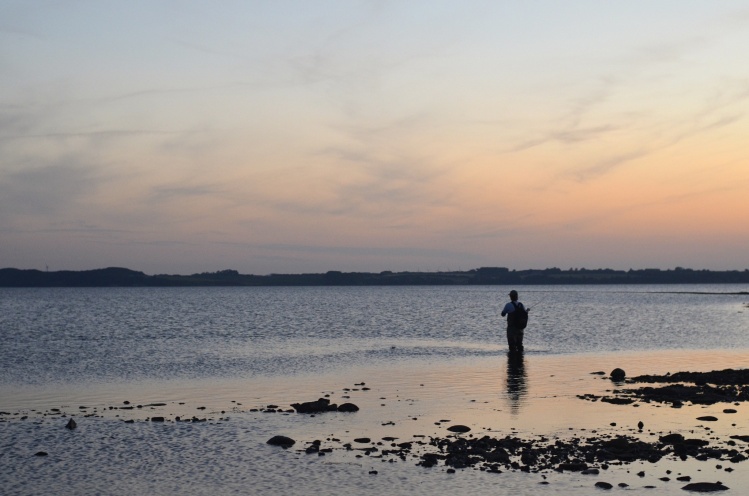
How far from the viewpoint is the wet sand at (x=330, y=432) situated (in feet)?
46.9

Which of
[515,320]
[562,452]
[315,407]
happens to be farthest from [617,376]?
[562,452]

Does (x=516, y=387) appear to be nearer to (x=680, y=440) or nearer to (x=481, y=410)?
(x=481, y=410)

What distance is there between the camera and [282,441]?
687 inches

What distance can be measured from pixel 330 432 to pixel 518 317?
795 inches

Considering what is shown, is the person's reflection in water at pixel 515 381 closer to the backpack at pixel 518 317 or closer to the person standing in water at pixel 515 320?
the person standing in water at pixel 515 320

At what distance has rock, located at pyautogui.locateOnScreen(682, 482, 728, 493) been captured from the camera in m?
13.1

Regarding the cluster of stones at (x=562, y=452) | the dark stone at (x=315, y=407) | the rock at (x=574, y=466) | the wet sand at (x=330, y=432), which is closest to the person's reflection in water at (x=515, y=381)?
the wet sand at (x=330, y=432)

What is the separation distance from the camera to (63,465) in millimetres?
15977

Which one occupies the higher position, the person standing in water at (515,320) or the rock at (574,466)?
the person standing in water at (515,320)

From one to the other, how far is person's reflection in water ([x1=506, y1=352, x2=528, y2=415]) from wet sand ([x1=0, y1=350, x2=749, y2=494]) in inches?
3.6

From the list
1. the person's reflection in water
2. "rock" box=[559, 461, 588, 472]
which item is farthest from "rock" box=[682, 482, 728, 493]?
the person's reflection in water

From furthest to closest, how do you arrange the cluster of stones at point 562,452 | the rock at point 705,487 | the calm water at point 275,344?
the calm water at point 275,344, the cluster of stones at point 562,452, the rock at point 705,487

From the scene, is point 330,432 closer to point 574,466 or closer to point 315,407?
point 315,407

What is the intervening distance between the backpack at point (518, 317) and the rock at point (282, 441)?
21.0 meters
